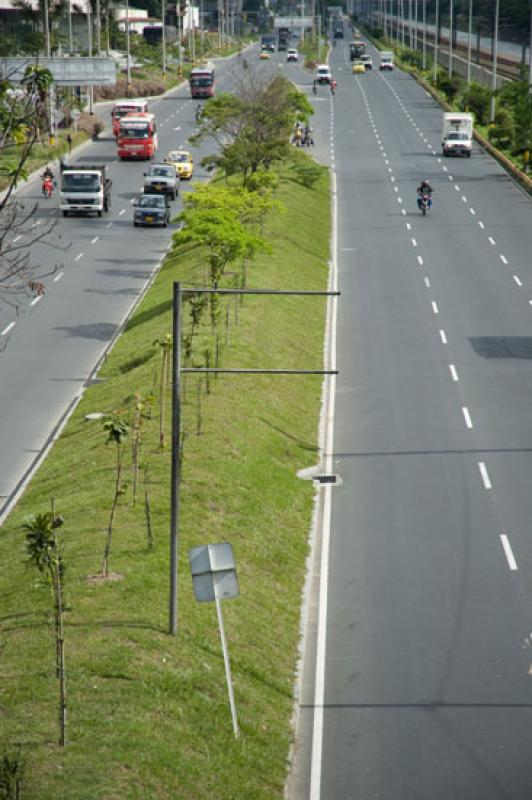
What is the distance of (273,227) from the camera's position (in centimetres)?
6775

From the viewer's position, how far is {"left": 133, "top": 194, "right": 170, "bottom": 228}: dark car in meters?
74.9

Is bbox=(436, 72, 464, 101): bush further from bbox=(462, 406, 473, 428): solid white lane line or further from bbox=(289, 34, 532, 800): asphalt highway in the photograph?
bbox=(462, 406, 473, 428): solid white lane line

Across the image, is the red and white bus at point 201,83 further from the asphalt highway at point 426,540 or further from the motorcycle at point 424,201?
the asphalt highway at point 426,540

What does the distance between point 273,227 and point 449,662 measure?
149 ft

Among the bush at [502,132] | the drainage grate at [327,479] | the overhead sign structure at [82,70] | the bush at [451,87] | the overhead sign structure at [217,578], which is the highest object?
the overhead sign structure at [82,70]

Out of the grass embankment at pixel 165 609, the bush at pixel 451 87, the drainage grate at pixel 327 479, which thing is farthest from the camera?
the bush at pixel 451 87

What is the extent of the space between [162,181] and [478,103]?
152 ft

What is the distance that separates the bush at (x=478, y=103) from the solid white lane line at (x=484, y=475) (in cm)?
8887

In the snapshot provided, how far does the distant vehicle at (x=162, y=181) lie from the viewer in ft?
270

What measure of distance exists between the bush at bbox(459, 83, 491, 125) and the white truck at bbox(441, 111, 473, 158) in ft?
55.2

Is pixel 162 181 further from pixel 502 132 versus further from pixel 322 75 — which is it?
pixel 322 75

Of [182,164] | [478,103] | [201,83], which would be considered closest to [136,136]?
[182,164]

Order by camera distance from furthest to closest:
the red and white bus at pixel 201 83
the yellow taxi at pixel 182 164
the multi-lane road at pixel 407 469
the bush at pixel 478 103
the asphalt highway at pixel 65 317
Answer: the red and white bus at pixel 201 83, the bush at pixel 478 103, the yellow taxi at pixel 182 164, the asphalt highway at pixel 65 317, the multi-lane road at pixel 407 469

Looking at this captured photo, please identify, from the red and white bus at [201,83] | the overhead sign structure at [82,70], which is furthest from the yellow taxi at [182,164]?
the red and white bus at [201,83]
